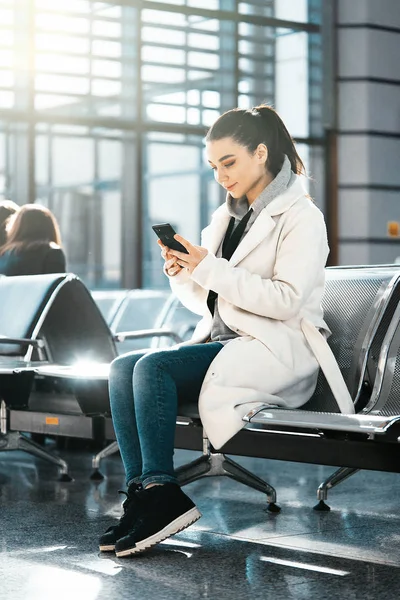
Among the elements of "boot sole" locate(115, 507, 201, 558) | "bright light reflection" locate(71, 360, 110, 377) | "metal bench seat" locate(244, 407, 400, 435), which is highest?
"metal bench seat" locate(244, 407, 400, 435)

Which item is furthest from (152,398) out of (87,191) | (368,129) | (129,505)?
(368,129)

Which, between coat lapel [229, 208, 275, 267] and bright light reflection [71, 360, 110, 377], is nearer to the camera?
coat lapel [229, 208, 275, 267]

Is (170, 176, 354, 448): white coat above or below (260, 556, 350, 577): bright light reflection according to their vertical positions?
above

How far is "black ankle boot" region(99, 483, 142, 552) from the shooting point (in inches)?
131

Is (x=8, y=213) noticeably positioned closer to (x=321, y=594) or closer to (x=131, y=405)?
(x=131, y=405)

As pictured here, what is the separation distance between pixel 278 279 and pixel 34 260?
291 cm

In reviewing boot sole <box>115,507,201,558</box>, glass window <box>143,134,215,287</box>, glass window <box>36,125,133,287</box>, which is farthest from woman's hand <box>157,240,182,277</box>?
glass window <box>143,134,215,287</box>

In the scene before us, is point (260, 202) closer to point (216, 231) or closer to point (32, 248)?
point (216, 231)

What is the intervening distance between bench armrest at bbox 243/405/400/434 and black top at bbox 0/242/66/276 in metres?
2.98

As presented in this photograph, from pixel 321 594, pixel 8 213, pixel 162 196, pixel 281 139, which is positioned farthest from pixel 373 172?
pixel 321 594

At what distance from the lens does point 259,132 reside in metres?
3.70

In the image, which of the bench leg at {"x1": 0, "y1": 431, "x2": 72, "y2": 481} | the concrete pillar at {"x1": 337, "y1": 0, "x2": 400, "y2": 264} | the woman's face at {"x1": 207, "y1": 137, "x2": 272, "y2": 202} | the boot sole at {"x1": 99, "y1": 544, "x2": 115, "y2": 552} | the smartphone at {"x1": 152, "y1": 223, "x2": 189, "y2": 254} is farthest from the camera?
the concrete pillar at {"x1": 337, "y1": 0, "x2": 400, "y2": 264}

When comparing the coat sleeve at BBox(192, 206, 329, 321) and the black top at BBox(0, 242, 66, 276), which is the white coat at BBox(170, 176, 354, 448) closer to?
the coat sleeve at BBox(192, 206, 329, 321)

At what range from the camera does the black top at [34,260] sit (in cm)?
614
